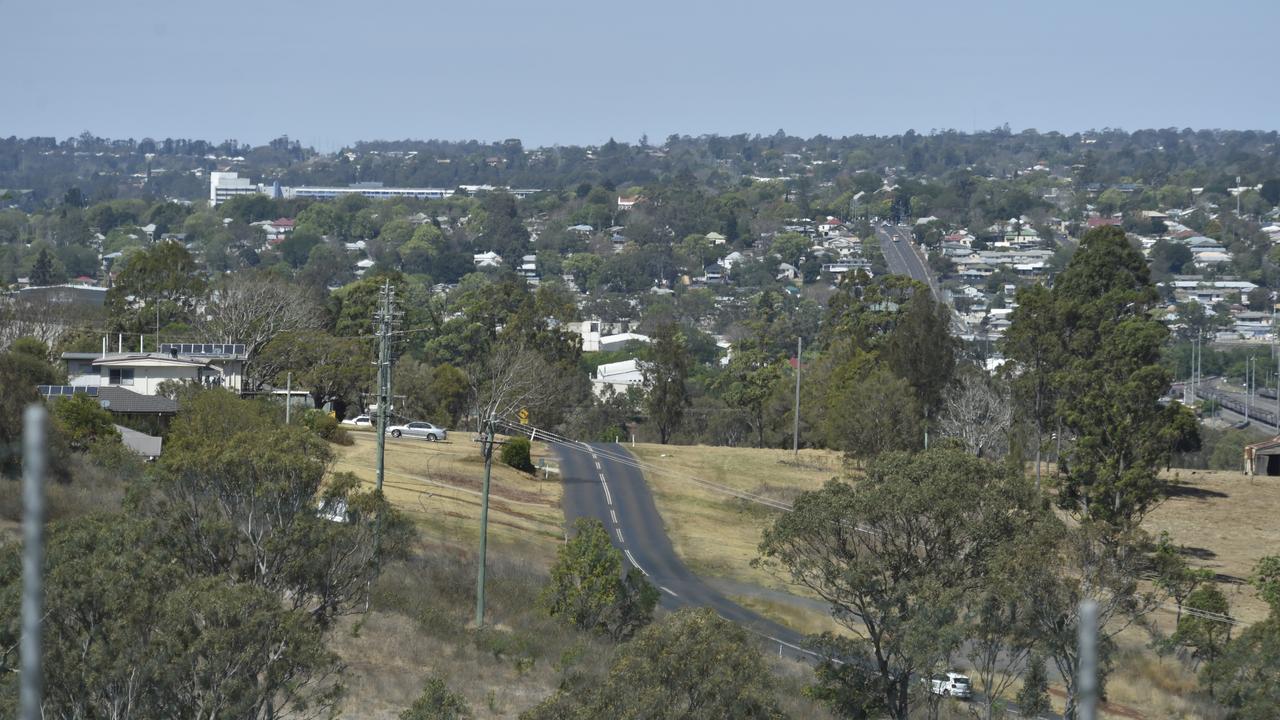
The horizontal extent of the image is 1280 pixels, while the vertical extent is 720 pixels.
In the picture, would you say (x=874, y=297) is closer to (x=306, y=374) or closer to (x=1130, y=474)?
(x=306, y=374)

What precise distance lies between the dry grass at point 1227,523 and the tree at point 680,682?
973 inches

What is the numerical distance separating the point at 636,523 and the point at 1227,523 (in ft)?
64.1

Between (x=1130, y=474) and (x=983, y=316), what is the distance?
135867mm

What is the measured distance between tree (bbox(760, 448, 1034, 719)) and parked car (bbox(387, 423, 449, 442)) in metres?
32.5

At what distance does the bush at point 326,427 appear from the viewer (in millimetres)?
51500

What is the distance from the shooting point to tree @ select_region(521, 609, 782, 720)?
2011 cm

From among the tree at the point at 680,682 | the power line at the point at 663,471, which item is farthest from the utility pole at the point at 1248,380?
the tree at the point at 680,682

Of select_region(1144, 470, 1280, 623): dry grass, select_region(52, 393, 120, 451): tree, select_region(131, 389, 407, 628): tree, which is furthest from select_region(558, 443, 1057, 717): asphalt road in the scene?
select_region(1144, 470, 1280, 623): dry grass

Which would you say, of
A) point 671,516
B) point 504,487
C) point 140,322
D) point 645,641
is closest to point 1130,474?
point 671,516

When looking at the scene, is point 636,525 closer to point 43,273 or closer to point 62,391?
point 62,391

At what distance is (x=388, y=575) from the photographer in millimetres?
33812

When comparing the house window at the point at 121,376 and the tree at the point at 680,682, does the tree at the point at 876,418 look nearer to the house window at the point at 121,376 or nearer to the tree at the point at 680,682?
the house window at the point at 121,376

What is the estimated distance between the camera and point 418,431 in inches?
2382

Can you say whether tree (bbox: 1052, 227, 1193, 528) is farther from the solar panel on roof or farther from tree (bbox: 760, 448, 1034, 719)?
the solar panel on roof
